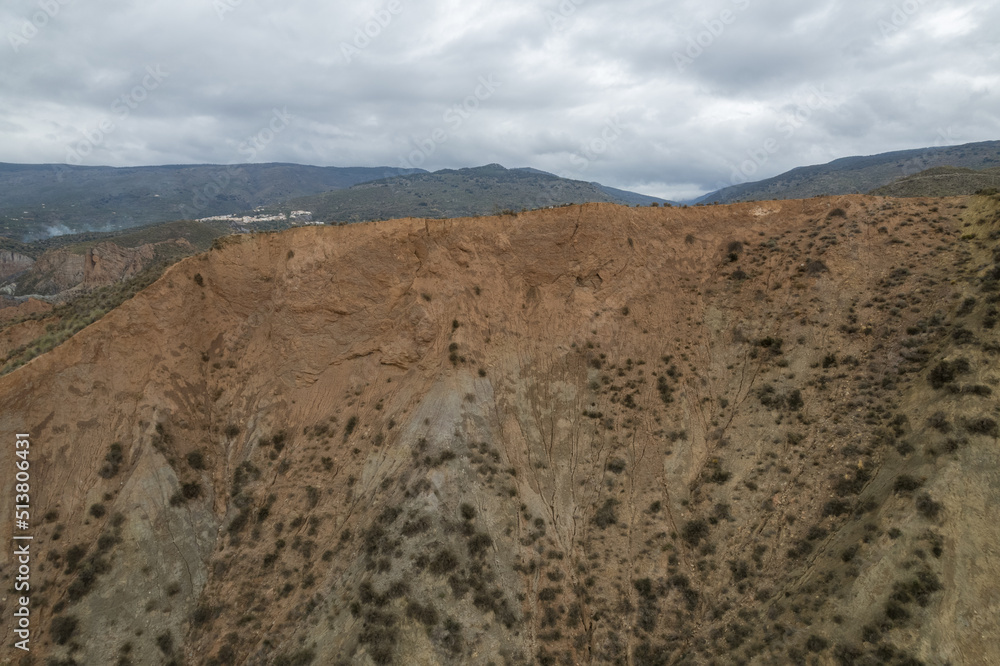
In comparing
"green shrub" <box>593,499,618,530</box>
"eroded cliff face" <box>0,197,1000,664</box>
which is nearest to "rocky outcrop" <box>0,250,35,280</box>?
"eroded cliff face" <box>0,197,1000,664</box>

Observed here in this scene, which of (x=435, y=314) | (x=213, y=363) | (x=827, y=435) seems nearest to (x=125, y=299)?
(x=213, y=363)

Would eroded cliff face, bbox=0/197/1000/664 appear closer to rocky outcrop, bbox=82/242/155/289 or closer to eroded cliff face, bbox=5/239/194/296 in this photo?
rocky outcrop, bbox=82/242/155/289

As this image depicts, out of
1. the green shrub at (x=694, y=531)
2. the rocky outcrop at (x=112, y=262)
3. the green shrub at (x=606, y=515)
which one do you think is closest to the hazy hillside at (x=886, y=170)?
the green shrub at (x=694, y=531)

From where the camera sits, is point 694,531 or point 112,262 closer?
point 694,531

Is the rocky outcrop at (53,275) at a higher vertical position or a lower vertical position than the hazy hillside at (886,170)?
lower

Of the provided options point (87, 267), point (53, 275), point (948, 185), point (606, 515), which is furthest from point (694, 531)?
point (53, 275)

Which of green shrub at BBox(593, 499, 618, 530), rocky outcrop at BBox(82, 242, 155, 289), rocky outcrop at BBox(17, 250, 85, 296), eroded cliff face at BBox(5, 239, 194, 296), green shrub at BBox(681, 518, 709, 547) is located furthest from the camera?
rocky outcrop at BBox(17, 250, 85, 296)

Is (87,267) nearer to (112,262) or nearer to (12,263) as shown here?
(112,262)

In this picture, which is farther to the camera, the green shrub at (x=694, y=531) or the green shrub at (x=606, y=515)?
the green shrub at (x=606, y=515)

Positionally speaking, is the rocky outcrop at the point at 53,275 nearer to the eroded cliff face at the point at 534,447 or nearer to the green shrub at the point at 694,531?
the eroded cliff face at the point at 534,447
